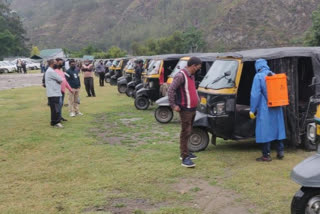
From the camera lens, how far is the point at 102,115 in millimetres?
13484

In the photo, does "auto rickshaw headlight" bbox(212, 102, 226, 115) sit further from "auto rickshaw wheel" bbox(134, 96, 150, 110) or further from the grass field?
"auto rickshaw wheel" bbox(134, 96, 150, 110)

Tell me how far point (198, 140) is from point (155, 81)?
689 centimetres

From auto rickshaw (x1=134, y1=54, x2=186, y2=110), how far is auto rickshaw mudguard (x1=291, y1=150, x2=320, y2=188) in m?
10.4

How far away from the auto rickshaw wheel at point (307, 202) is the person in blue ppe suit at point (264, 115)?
2.66 meters

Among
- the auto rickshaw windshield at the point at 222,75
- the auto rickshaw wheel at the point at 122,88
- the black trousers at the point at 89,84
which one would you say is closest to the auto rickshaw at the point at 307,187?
the auto rickshaw windshield at the point at 222,75

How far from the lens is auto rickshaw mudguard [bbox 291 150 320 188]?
4043mm

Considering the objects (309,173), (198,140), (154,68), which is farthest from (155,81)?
(309,173)

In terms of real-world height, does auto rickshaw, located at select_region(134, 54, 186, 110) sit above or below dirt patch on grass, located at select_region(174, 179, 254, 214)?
above

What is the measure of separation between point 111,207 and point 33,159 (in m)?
3.17

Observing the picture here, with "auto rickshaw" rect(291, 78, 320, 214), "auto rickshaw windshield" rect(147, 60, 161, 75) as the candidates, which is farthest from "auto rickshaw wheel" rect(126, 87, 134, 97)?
"auto rickshaw" rect(291, 78, 320, 214)

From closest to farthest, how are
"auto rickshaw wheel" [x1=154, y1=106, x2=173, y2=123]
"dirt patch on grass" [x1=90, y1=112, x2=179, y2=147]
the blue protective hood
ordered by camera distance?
the blue protective hood, "dirt patch on grass" [x1=90, y1=112, x2=179, y2=147], "auto rickshaw wheel" [x1=154, y1=106, x2=173, y2=123]

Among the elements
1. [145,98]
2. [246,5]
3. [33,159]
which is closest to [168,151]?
[33,159]

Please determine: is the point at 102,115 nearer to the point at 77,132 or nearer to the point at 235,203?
the point at 77,132

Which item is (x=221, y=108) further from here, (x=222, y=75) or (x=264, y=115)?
(x=264, y=115)
